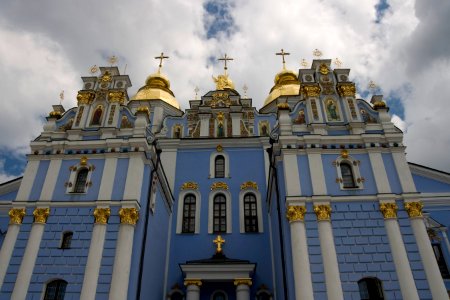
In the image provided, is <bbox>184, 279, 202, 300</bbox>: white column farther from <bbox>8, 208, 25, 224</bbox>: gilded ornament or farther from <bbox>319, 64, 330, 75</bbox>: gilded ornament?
<bbox>319, 64, 330, 75</bbox>: gilded ornament

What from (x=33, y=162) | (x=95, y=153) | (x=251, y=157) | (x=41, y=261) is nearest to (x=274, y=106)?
(x=251, y=157)

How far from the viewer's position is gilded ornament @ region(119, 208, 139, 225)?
15836 millimetres

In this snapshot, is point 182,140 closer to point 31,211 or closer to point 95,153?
point 95,153

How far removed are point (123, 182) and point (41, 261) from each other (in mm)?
4242

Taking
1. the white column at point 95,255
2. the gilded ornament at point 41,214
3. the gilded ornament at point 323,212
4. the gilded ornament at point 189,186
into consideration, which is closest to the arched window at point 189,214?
the gilded ornament at point 189,186

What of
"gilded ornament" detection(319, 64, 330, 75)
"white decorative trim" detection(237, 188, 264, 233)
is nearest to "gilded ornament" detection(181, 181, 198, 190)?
"white decorative trim" detection(237, 188, 264, 233)

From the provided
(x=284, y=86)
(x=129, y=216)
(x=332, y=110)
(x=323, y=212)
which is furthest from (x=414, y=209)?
(x=284, y=86)

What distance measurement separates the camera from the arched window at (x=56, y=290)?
14.9m

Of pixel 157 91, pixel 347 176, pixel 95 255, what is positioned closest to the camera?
pixel 95 255

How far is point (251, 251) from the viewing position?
2050 cm

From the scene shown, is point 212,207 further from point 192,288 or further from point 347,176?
point 347,176

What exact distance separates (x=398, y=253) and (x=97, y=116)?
14.7 metres

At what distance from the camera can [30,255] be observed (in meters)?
15.5

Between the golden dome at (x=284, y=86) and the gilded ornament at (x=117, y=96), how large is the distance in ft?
48.3
